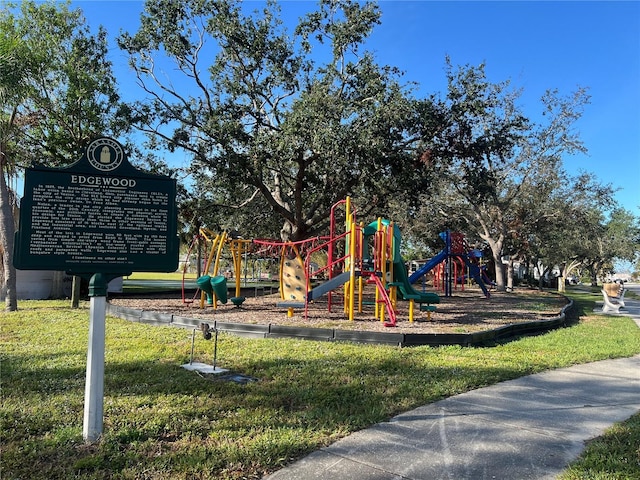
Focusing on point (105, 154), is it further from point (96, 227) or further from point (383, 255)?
point (383, 255)

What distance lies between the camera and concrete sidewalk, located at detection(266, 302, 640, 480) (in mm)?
3410

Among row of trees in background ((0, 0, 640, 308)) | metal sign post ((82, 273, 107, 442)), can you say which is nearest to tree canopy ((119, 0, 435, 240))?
row of trees in background ((0, 0, 640, 308))

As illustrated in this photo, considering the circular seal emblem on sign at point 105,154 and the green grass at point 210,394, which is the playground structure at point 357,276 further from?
the circular seal emblem on sign at point 105,154

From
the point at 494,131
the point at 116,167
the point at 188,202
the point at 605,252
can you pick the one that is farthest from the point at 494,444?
the point at 605,252

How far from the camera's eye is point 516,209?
3025 centimetres

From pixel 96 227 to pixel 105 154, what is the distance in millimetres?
637

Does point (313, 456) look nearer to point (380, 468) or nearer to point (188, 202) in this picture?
point (380, 468)

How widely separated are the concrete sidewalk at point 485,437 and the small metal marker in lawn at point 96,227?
1900 mm

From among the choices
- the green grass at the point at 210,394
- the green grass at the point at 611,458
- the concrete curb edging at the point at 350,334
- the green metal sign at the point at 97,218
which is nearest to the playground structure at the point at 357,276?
the concrete curb edging at the point at 350,334

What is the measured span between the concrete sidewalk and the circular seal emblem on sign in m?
2.82

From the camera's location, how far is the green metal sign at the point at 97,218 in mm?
A: 3938

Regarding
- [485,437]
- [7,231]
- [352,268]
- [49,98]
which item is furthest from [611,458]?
[49,98]

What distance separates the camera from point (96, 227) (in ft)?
13.3

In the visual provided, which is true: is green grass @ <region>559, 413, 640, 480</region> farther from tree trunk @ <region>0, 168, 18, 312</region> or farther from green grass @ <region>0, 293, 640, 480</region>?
tree trunk @ <region>0, 168, 18, 312</region>
